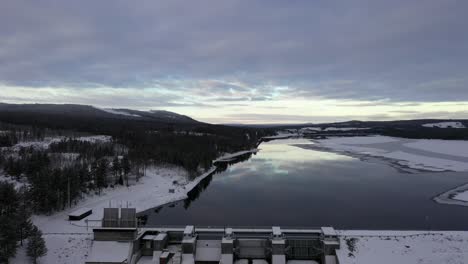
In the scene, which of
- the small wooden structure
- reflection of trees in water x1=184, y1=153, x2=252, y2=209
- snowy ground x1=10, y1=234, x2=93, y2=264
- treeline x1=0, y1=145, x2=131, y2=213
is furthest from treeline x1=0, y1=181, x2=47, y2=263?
reflection of trees in water x1=184, y1=153, x2=252, y2=209

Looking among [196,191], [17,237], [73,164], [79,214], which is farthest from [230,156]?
[17,237]

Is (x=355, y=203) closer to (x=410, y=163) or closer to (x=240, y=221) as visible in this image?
(x=240, y=221)

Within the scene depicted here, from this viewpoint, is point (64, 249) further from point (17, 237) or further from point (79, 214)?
point (79, 214)

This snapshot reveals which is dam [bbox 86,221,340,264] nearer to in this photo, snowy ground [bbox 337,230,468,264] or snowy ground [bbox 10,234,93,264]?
snowy ground [bbox 10,234,93,264]

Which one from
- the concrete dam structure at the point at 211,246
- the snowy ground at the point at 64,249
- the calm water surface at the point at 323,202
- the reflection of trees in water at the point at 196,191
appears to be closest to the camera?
the snowy ground at the point at 64,249

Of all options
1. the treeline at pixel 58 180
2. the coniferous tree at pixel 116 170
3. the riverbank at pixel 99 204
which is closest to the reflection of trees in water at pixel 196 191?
the riverbank at pixel 99 204

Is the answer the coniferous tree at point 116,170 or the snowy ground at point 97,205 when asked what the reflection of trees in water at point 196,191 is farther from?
the coniferous tree at point 116,170
